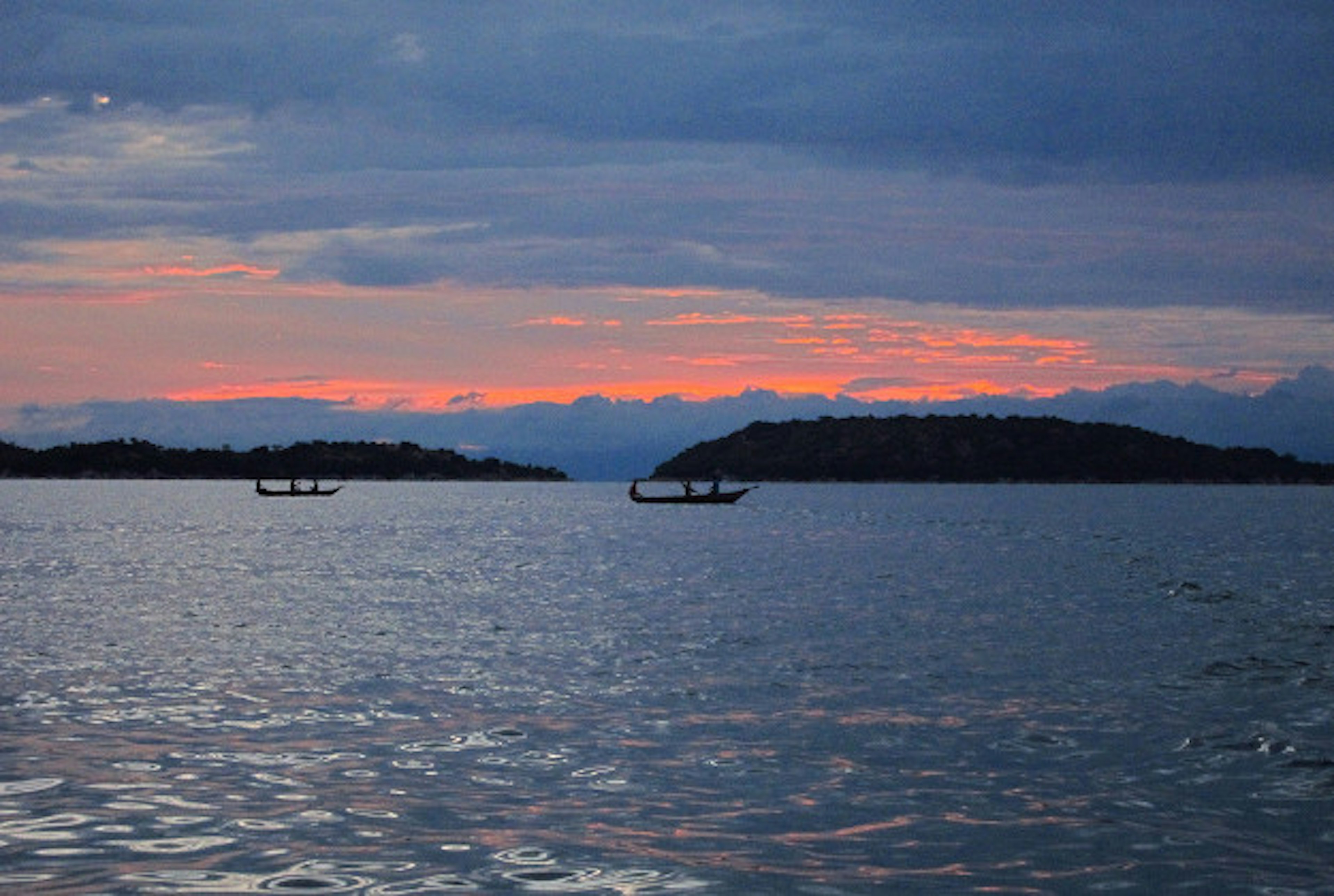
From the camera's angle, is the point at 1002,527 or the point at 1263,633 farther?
the point at 1002,527

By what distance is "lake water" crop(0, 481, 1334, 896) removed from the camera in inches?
563

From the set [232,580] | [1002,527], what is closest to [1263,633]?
[232,580]

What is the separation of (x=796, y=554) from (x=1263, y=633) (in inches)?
1785

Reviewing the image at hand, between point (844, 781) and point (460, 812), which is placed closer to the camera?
point (460, 812)

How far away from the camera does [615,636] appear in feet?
123

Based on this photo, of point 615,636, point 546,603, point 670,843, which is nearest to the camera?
point 670,843

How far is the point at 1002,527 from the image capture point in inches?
5069

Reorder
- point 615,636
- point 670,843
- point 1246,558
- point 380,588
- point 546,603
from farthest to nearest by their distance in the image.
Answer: point 1246,558
point 380,588
point 546,603
point 615,636
point 670,843

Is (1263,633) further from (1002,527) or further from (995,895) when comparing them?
(1002,527)

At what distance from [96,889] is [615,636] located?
81.8ft

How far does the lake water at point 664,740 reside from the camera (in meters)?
14.3

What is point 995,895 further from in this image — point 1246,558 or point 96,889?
point 1246,558

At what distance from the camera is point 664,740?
21.6 m

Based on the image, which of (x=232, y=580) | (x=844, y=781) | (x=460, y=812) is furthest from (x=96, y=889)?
(x=232, y=580)
